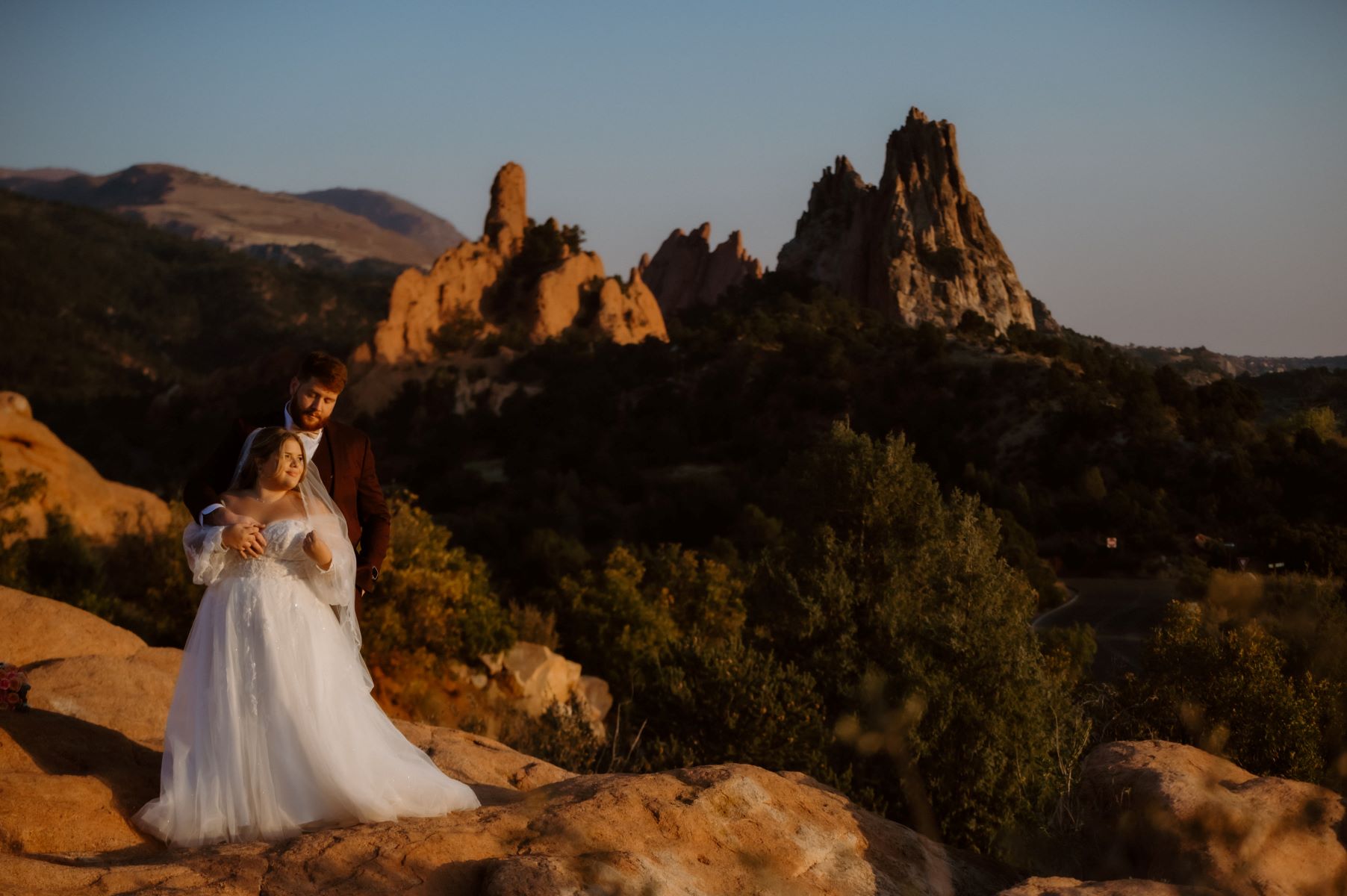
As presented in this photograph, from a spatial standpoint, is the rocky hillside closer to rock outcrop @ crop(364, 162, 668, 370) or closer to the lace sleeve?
the lace sleeve

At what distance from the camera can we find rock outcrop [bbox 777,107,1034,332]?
78312 millimetres

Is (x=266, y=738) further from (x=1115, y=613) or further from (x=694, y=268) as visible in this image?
(x=694, y=268)

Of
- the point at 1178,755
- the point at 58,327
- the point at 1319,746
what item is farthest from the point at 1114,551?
the point at 58,327

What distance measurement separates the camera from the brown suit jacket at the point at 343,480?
5367 millimetres

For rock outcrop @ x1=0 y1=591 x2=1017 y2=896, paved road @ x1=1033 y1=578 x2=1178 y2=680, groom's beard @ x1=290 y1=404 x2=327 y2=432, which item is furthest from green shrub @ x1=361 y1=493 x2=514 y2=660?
groom's beard @ x1=290 y1=404 x2=327 y2=432

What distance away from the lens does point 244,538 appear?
4914 millimetres

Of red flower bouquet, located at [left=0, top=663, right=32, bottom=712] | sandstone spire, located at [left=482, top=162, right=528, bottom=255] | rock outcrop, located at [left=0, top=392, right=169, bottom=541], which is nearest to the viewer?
red flower bouquet, located at [left=0, top=663, right=32, bottom=712]

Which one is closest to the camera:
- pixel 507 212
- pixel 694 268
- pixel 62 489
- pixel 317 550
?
pixel 317 550

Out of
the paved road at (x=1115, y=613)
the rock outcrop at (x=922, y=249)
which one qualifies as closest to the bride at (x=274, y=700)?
the paved road at (x=1115, y=613)

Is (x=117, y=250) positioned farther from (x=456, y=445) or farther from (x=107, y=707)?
(x=107, y=707)

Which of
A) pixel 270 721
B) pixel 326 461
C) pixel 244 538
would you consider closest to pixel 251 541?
pixel 244 538

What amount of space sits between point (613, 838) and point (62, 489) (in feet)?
59.9

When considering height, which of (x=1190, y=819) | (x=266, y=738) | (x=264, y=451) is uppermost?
(x=264, y=451)

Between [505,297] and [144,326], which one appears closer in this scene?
[505,297]
